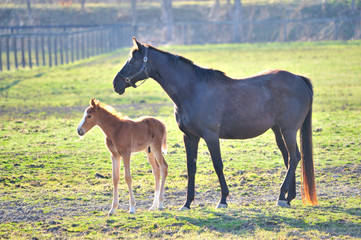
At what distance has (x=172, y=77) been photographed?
29.7 feet

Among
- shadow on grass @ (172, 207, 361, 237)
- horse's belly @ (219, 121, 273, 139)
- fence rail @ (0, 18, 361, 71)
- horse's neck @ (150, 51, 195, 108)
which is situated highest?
horse's neck @ (150, 51, 195, 108)

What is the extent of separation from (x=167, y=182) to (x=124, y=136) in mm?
2131

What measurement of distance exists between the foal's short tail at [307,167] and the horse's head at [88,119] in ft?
10.6

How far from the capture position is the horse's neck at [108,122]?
8.80 meters

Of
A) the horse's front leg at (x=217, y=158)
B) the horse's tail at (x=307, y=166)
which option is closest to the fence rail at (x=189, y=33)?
the horse's tail at (x=307, y=166)

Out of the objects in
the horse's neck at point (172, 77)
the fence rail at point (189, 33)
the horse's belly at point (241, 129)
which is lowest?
the fence rail at point (189, 33)

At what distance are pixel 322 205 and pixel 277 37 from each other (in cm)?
4088

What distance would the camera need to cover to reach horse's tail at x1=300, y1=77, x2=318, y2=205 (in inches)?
352

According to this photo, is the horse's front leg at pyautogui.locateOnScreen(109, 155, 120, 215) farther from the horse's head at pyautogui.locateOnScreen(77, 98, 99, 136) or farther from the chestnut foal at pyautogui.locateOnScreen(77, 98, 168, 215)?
the horse's head at pyautogui.locateOnScreen(77, 98, 99, 136)

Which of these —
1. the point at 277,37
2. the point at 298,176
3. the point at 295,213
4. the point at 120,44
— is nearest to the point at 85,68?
the point at 120,44

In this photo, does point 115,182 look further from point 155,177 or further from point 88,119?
point 88,119

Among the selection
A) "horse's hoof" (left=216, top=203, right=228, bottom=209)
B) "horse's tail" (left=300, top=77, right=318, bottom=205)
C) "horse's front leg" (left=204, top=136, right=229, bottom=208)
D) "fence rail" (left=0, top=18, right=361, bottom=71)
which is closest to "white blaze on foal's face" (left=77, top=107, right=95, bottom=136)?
"horse's front leg" (left=204, top=136, right=229, bottom=208)

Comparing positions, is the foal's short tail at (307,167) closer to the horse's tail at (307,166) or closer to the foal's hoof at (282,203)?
the horse's tail at (307,166)

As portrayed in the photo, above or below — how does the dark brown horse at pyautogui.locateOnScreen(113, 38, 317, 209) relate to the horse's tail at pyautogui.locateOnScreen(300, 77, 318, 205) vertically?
above
